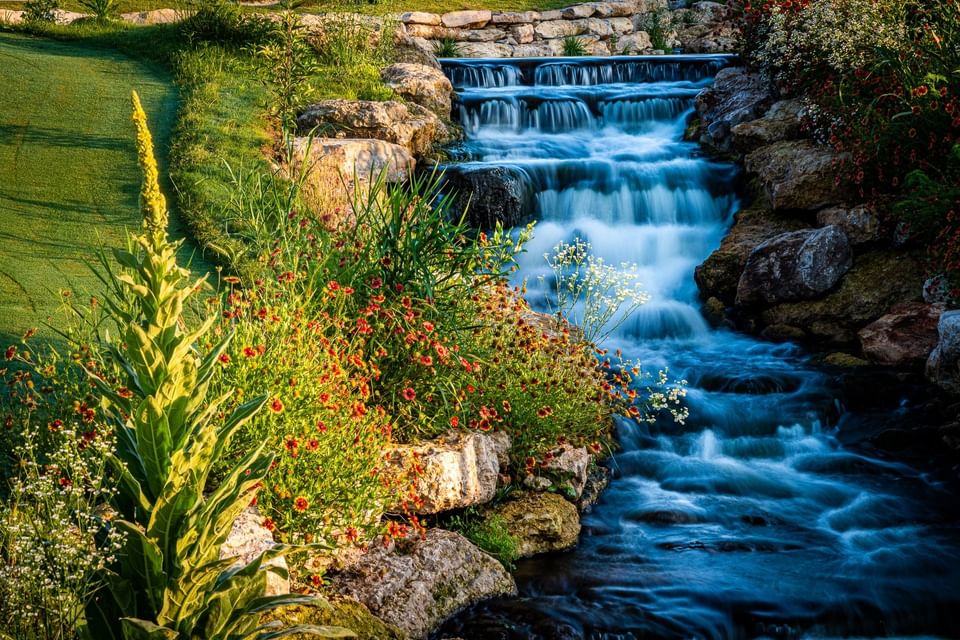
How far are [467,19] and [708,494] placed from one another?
16.6 m

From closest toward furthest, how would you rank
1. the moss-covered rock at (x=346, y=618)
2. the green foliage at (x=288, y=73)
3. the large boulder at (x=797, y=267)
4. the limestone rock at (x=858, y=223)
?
the moss-covered rock at (x=346, y=618)
the large boulder at (x=797, y=267)
the limestone rock at (x=858, y=223)
the green foliage at (x=288, y=73)

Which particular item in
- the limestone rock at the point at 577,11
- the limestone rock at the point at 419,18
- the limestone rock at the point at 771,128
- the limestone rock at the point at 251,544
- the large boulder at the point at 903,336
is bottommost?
the large boulder at the point at 903,336

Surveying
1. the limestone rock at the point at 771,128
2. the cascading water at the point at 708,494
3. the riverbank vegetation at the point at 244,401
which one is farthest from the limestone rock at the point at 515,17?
the riverbank vegetation at the point at 244,401

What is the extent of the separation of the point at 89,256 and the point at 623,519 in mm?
5228

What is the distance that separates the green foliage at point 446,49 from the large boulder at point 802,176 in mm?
9707

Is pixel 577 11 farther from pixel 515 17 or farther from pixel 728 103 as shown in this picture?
pixel 728 103

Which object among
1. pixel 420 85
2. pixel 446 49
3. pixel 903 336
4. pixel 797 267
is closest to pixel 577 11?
pixel 446 49

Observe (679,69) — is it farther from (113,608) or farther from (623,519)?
(113,608)

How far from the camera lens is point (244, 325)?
5.09m

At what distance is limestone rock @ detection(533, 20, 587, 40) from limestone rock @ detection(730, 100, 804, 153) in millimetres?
9826

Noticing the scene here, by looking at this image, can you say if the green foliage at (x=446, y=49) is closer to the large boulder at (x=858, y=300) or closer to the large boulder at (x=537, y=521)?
the large boulder at (x=858, y=300)

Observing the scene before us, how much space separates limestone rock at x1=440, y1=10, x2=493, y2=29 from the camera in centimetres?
2092

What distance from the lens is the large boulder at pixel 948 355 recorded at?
7.65 metres

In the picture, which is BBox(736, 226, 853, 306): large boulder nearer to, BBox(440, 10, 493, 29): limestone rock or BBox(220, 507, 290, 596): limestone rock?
BBox(220, 507, 290, 596): limestone rock
